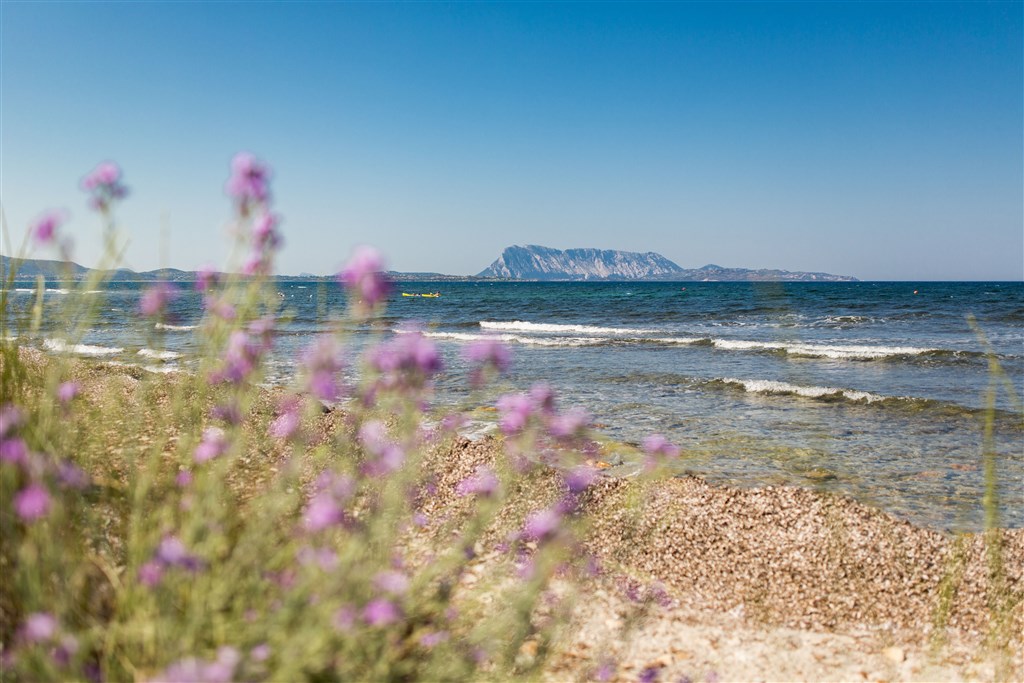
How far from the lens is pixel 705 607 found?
132 inches

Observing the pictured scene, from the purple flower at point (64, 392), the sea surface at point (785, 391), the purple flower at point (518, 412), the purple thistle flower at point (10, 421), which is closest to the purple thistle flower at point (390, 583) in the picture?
the purple flower at point (518, 412)

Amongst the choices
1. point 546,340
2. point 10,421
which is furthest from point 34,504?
point 546,340

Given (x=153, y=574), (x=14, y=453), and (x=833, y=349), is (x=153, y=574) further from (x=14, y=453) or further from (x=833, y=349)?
(x=833, y=349)

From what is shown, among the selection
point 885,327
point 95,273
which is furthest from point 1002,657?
point 885,327

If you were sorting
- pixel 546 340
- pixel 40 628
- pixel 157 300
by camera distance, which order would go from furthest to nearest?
pixel 546 340 → pixel 157 300 → pixel 40 628

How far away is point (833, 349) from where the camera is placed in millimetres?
16031

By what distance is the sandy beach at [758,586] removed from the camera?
9.43 feet

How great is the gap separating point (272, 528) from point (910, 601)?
3416 mm

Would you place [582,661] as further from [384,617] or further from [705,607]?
[384,617]

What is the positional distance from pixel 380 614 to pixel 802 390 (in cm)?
1010

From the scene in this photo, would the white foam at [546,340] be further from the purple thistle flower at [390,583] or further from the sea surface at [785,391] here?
the purple thistle flower at [390,583]

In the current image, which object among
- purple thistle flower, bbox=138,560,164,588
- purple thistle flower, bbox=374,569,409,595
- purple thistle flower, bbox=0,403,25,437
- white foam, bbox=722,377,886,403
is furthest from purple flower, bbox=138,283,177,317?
white foam, bbox=722,377,886,403

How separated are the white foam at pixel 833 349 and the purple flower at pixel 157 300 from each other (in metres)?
14.0

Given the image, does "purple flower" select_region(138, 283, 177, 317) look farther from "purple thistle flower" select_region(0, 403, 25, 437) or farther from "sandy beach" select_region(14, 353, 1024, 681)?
"purple thistle flower" select_region(0, 403, 25, 437)
